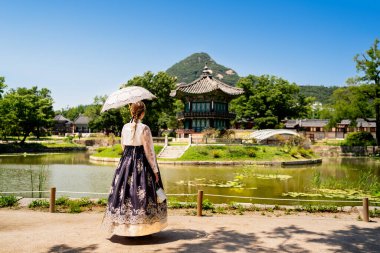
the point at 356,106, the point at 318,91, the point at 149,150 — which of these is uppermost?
the point at 318,91

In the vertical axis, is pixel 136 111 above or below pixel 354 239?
above

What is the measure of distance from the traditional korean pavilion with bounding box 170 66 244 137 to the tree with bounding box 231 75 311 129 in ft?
34.9

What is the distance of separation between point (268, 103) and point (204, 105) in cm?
1569

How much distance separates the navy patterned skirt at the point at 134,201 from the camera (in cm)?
581

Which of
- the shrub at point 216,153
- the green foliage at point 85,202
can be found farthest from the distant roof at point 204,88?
the green foliage at point 85,202

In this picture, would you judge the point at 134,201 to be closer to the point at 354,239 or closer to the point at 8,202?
the point at 354,239

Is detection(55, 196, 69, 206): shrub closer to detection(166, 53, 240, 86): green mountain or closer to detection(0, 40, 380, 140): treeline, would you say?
detection(0, 40, 380, 140): treeline

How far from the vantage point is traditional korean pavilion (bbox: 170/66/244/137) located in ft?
140

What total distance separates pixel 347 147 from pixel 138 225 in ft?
145

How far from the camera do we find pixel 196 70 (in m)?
146

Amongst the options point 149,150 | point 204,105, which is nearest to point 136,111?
point 149,150

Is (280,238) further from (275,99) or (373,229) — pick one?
(275,99)

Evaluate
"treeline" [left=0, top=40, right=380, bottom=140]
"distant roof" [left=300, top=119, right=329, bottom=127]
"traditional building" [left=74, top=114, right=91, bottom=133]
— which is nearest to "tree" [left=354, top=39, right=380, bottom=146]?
"treeline" [left=0, top=40, right=380, bottom=140]

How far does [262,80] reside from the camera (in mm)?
57312
